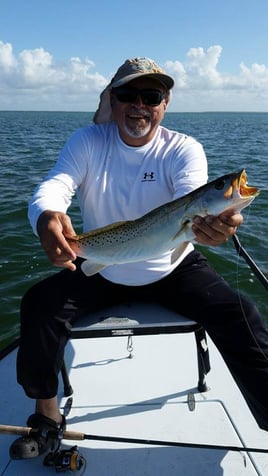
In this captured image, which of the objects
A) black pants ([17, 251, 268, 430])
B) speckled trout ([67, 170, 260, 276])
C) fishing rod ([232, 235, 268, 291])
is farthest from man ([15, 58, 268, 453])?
fishing rod ([232, 235, 268, 291])

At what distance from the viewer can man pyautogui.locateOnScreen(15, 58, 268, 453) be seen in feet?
9.47

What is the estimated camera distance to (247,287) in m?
7.59

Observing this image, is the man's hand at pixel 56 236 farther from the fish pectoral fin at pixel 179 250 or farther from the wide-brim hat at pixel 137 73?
the wide-brim hat at pixel 137 73

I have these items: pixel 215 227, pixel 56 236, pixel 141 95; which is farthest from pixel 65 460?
pixel 141 95

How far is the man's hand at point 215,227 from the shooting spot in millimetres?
2660

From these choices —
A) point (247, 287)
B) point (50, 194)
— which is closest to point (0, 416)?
point (50, 194)

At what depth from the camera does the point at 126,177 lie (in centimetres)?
354

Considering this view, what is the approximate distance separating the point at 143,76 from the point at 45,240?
62.6 inches

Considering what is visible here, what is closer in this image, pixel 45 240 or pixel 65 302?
pixel 45 240

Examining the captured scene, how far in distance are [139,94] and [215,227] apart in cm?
143

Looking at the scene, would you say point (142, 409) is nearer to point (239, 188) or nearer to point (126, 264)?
point (126, 264)

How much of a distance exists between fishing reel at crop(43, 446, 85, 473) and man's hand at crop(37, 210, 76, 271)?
1.21 metres

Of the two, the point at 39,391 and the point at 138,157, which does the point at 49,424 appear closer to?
the point at 39,391

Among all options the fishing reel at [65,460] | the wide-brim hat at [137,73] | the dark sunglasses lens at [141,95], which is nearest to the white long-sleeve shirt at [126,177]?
the dark sunglasses lens at [141,95]
